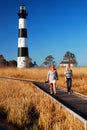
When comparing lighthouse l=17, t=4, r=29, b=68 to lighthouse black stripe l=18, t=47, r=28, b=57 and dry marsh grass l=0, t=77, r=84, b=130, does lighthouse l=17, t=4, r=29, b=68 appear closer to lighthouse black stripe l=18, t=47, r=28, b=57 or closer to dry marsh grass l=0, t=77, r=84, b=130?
lighthouse black stripe l=18, t=47, r=28, b=57

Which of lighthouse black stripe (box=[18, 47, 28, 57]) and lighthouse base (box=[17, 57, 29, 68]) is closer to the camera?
lighthouse black stripe (box=[18, 47, 28, 57])

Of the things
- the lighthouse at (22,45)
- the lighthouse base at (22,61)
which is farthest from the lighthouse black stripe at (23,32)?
the lighthouse base at (22,61)

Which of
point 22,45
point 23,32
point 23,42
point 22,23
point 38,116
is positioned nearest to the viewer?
point 38,116

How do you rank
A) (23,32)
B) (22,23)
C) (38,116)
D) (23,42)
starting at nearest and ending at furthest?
1. (38,116)
2. (23,42)
3. (23,32)
4. (22,23)

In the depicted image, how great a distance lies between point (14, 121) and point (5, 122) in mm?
618

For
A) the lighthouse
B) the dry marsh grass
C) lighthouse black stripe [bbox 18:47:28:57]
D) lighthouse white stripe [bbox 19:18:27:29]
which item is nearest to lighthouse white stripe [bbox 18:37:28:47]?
the lighthouse

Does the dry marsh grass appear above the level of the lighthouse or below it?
below

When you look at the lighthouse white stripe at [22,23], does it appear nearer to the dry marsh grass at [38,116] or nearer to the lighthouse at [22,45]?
the lighthouse at [22,45]

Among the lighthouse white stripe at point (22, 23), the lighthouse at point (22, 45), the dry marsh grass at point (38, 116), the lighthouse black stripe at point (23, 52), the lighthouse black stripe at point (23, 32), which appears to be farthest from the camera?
the lighthouse white stripe at point (22, 23)

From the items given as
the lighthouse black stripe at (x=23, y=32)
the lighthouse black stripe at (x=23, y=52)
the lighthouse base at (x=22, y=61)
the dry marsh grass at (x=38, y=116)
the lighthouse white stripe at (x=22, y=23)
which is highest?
the lighthouse white stripe at (x=22, y=23)

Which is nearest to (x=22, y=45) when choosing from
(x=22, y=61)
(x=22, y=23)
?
(x=22, y=61)

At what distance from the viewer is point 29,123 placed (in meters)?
13.5

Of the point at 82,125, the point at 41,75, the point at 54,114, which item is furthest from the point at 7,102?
the point at 41,75

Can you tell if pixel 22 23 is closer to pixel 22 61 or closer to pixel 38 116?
pixel 22 61
